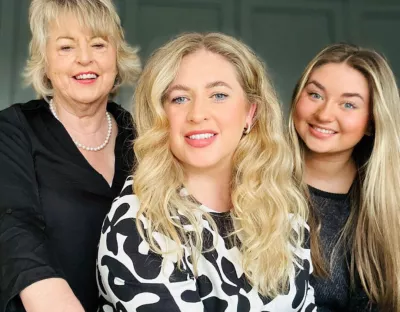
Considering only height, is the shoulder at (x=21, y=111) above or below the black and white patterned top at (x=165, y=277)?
above

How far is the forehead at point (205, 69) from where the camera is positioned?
159 cm

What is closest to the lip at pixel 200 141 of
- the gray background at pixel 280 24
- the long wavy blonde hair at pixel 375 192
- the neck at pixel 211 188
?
the neck at pixel 211 188

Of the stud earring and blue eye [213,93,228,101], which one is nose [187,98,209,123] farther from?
the stud earring

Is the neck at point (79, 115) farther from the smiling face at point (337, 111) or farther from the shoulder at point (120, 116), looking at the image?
the smiling face at point (337, 111)

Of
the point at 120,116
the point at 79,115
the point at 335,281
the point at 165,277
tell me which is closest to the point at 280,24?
the point at 120,116

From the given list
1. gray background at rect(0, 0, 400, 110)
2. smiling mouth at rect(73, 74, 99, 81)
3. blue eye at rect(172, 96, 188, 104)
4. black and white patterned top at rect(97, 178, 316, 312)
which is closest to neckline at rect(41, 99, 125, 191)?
smiling mouth at rect(73, 74, 99, 81)

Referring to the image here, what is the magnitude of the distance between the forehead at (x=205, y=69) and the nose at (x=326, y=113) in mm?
378

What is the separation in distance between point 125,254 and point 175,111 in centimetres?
39

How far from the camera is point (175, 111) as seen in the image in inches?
62.7

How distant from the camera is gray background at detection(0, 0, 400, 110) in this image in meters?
3.20

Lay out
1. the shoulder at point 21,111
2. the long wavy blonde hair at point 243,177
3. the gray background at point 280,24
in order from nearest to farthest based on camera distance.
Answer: the long wavy blonde hair at point 243,177
the shoulder at point 21,111
the gray background at point 280,24

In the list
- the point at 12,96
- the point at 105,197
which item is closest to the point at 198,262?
the point at 105,197

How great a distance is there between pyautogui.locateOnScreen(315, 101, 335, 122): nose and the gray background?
4.45ft

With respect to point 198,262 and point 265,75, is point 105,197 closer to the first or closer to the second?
point 198,262
